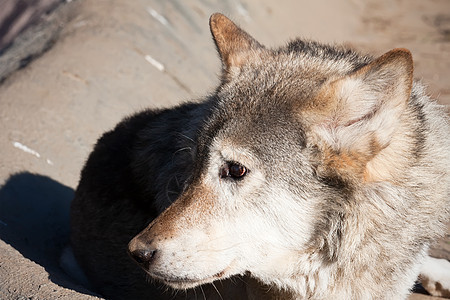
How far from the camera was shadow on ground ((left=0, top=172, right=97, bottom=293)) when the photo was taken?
17.1 feet

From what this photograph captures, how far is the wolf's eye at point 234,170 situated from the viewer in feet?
11.4

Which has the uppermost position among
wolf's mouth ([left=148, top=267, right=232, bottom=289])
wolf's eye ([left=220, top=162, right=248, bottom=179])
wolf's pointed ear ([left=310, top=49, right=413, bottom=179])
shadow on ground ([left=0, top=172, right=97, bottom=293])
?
wolf's pointed ear ([left=310, top=49, right=413, bottom=179])

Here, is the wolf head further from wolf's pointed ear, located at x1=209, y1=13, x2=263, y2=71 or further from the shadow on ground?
the shadow on ground

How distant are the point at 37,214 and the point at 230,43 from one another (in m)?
2.56

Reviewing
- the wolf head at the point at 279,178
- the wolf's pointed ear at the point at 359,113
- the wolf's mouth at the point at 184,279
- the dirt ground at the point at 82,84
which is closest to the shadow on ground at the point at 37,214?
the dirt ground at the point at 82,84

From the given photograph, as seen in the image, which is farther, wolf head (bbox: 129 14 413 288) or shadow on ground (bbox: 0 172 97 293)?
shadow on ground (bbox: 0 172 97 293)

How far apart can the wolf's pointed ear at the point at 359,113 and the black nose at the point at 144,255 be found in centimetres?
105

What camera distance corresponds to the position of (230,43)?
13.8ft

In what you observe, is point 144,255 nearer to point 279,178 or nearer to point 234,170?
point 234,170

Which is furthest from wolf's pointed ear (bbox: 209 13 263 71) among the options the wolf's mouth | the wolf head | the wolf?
the wolf's mouth

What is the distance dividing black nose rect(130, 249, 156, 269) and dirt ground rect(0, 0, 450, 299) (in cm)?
64

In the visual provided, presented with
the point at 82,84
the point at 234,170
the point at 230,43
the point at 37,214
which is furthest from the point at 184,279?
the point at 82,84

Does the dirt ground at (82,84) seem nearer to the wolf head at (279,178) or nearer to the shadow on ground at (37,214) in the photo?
the shadow on ground at (37,214)

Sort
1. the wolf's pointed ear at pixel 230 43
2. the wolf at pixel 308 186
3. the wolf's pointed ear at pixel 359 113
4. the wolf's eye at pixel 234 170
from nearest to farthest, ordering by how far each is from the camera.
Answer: the wolf's pointed ear at pixel 359 113 < the wolf at pixel 308 186 < the wolf's eye at pixel 234 170 < the wolf's pointed ear at pixel 230 43
